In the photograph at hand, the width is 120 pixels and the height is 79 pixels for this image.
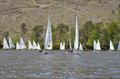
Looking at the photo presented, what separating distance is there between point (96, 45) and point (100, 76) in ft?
307

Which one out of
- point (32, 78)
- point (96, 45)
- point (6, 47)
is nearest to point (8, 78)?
point (32, 78)

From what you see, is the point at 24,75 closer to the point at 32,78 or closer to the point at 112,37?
the point at 32,78

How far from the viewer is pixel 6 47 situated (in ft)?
458

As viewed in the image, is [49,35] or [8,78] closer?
[8,78]

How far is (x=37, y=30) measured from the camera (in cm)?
17975

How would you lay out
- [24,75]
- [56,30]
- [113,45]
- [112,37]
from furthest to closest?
1. [56,30]
2. [112,37]
3. [113,45]
4. [24,75]

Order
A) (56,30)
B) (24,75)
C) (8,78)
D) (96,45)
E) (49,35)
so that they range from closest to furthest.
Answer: (8,78)
(24,75)
(49,35)
(96,45)
(56,30)

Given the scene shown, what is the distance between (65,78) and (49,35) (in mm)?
55552

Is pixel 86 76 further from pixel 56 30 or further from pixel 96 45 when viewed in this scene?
pixel 56 30

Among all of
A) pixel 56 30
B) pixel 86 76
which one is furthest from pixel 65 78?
pixel 56 30

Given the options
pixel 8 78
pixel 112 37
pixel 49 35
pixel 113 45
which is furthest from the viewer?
pixel 112 37

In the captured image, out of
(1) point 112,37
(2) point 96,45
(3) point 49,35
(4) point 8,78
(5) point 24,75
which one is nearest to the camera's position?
(4) point 8,78

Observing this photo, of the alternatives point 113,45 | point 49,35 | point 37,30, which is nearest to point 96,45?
point 113,45

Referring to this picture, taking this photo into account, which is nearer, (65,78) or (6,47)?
(65,78)
